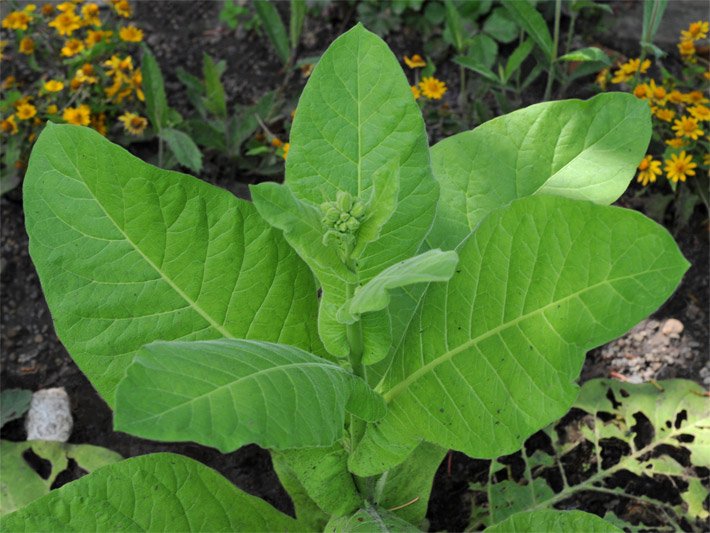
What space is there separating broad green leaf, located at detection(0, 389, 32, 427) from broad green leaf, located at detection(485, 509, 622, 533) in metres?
1.30

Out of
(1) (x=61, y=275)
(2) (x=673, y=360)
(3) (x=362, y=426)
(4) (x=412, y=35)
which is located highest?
(1) (x=61, y=275)

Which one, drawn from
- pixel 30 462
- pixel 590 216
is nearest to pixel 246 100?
pixel 30 462

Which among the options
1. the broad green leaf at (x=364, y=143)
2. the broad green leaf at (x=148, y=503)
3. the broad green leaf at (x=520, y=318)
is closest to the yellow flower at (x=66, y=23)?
the broad green leaf at (x=364, y=143)

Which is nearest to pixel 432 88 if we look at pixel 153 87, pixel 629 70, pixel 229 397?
pixel 629 70

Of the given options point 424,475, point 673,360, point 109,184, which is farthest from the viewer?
point 673,360

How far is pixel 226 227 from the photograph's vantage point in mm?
1483

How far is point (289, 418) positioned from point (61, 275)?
581 mm

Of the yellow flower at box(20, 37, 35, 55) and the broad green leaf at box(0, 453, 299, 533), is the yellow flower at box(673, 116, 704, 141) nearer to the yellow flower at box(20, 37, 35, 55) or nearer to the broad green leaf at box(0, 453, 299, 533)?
the broad green leaf at box(0, 453, 299, 533)

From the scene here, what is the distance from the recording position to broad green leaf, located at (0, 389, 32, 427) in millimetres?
2170

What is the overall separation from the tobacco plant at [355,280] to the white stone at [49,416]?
0.76 m

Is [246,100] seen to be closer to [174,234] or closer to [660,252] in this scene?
[174,234]

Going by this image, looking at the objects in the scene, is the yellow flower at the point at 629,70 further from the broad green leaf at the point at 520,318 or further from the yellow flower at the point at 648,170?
the broad green leaf at the point at 520,318

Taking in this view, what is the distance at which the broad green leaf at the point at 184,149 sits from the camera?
246 centimetres

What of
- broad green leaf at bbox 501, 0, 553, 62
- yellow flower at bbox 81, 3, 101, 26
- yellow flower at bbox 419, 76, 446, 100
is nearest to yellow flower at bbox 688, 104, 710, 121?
broad green leaf at bbox 501, 0, 553, 62
